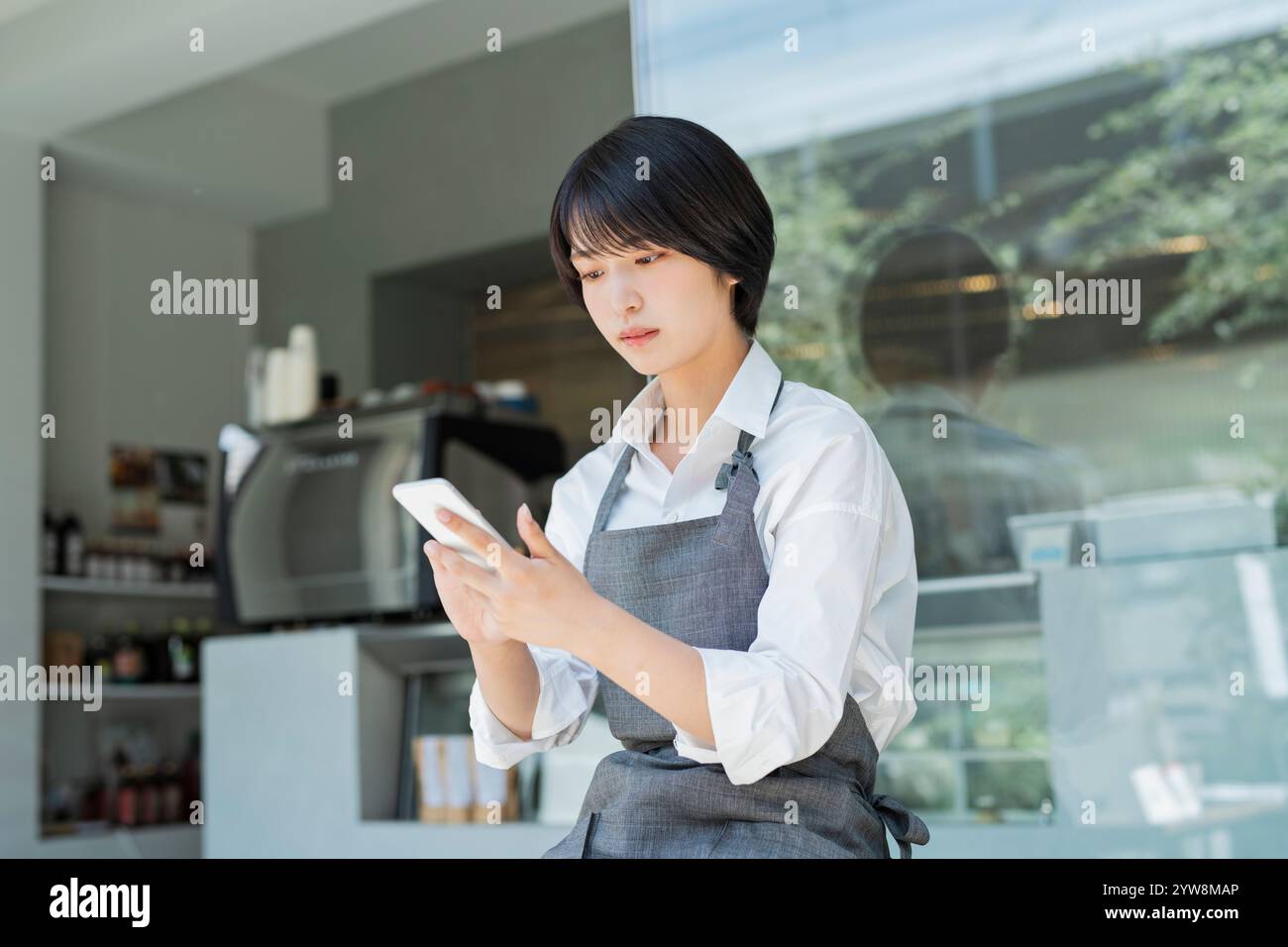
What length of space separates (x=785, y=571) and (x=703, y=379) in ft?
0.86

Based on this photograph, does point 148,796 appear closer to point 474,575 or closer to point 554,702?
point 554,702

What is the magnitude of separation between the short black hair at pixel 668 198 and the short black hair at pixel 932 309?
2.35 m

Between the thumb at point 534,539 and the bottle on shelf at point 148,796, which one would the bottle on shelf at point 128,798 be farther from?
the thumb at point 534,539

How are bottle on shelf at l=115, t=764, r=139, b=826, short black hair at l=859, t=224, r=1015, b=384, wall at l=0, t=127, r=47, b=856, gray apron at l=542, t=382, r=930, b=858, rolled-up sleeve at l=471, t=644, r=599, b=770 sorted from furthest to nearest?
bottle on shelf at l=115, t=764, r=139, b=826
wall at l=0, t=127, r=47, b=856
short black hair at l=859, t=224, r=1015, b=384
rolled-up sleeve at l=471, t=644, r=599, b=770
gray apron at l=542, t=382, r=930, b=858

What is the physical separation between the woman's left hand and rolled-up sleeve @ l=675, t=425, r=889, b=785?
→ 95mm

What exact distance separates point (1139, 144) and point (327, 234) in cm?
269

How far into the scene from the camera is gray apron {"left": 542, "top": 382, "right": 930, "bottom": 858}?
3.39 feet

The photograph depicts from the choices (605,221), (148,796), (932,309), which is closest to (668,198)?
(605,221)

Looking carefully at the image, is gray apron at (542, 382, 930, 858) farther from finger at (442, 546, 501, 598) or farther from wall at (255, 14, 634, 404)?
wall at (255, 14, 634, 404)

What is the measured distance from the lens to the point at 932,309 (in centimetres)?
362

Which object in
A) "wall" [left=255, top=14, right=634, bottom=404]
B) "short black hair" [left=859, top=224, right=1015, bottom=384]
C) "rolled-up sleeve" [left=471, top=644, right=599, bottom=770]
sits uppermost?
"wall" [left=255, top=14, right=634, bottom=404]

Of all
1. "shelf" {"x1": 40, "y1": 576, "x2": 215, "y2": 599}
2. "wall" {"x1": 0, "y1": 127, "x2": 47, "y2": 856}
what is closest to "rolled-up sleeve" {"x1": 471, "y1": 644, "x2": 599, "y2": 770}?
"wall" {"x1": 0, "y1": 127, "x2": 47, "y2": 856}
